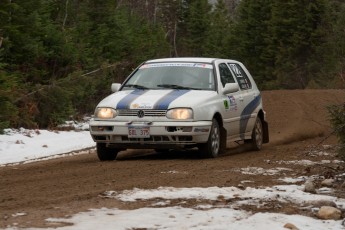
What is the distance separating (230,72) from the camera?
12.5m

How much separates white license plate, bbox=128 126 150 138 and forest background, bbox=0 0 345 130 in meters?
2.93

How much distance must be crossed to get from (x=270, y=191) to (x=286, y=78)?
45766 millimetres

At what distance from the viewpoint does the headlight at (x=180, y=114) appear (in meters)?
10.2

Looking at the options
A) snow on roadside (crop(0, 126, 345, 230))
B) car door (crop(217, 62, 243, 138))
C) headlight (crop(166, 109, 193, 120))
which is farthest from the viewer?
car door (crop(217, 62, 243, 138))

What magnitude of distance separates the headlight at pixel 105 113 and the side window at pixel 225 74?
2.21m

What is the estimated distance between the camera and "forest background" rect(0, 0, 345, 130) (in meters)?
18.2

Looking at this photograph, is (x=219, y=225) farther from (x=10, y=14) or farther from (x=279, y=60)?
(x=279, y=60)

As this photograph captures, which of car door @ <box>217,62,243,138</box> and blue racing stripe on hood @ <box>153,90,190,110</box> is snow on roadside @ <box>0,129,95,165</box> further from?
car door @ <box>217,62,243,138</box>

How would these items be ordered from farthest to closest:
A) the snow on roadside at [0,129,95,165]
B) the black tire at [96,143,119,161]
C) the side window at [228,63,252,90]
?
the snow on roadside at [0,129,95,165]
the side window at [228,63,252,90]
the black tire at [96,143,119,161]

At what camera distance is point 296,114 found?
21297 millimetres

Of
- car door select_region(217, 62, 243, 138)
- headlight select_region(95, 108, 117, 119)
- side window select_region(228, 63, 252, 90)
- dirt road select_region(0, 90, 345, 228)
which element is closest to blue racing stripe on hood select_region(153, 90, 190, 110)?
headlight select_region(95, 108, 117, 119)

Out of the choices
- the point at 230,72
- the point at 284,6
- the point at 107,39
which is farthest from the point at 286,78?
the point at 230,72

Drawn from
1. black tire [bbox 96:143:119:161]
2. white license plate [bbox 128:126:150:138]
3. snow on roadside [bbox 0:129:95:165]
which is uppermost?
white license plate [bbox 128:126:150:138]

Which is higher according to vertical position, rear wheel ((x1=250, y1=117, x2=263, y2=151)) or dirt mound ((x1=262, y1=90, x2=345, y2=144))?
rear wheel ((x1=250, y1=117, x2=263, y2=151))
